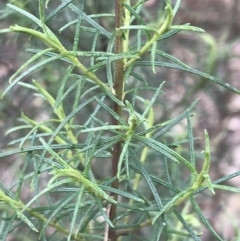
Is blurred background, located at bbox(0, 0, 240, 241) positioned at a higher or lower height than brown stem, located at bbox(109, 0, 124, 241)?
lower

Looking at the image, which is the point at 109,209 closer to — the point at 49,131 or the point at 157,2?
the point at 49,131

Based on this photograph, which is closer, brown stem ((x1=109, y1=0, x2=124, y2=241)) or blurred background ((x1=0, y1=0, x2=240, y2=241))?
brown stem ((x1=109, y1=0, x2=124, y2=241))

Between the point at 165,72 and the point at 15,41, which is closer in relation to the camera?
the point at 15,41

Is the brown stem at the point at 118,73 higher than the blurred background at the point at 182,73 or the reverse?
higher

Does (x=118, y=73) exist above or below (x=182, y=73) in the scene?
above

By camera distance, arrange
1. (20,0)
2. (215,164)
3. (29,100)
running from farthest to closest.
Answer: (215,164) < (29,100) < (20,0)

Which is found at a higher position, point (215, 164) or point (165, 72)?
point (165, 72)

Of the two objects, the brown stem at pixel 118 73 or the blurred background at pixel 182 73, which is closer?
the brown stem at pixel 118 73

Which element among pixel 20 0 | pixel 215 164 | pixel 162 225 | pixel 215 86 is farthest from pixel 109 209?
pixel 215 164
